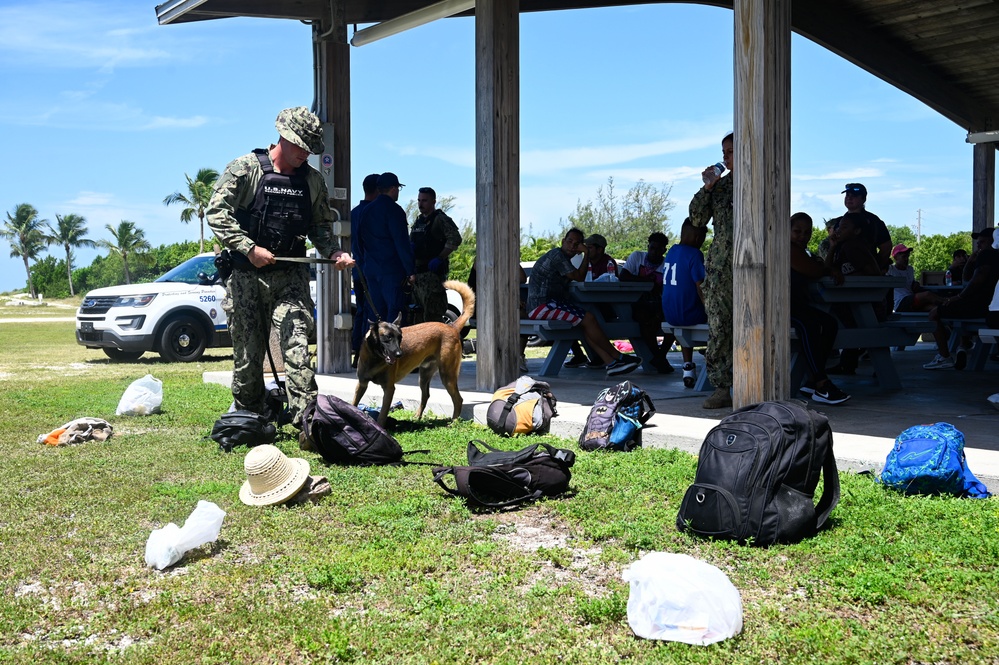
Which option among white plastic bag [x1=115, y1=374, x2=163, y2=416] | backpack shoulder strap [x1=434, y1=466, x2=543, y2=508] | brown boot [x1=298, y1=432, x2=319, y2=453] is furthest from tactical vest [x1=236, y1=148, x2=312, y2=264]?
white plastic bag [x1=115, y1=374, x2=163, y2=416]

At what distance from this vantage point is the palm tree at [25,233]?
9531 centimetres

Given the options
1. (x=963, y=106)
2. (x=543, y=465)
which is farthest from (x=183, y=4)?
(x=963, y=106)

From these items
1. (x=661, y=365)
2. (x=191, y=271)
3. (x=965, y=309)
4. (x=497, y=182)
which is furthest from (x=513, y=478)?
(x=191, y=271)

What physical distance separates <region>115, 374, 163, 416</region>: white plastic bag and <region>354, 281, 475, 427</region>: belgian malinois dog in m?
2.48

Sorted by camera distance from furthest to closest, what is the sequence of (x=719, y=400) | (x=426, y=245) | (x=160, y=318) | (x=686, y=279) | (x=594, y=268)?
(x=160, y=318) → (x=594, y=268) → (x=426, y=245) → (x=686, y=279) → (x=719, y=400)

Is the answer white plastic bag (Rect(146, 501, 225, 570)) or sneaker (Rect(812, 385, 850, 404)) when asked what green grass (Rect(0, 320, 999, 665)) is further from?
sneaker (Rect(812, 385, 850, 404))

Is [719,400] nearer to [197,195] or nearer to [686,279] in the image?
[686,279]

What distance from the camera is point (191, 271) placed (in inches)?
655

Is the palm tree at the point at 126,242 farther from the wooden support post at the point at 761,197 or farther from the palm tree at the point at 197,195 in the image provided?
the wooden support post at the point at 761,197

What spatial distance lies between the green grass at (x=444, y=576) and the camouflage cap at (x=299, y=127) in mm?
2306

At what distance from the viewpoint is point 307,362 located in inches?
266

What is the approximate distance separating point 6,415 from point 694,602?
25.7 ft

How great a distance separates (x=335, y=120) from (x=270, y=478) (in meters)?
5.89

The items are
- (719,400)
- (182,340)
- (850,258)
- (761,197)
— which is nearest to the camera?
(761,197)
